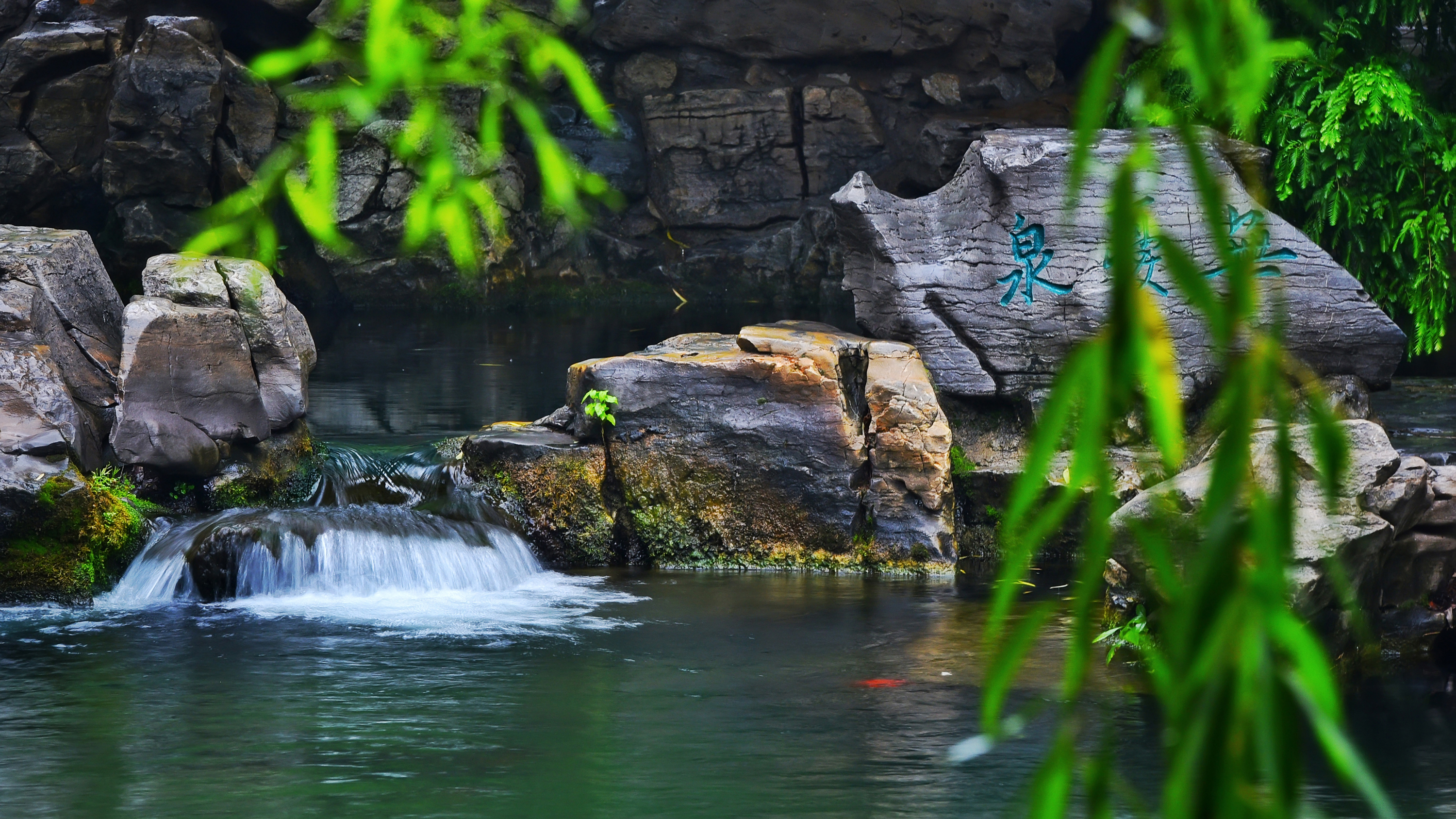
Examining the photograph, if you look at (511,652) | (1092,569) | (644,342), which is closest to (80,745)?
(511,652)

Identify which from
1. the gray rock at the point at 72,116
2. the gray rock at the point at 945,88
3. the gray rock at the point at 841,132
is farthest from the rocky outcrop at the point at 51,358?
the gray rock at the point at 945,88

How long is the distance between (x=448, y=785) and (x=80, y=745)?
1.70m

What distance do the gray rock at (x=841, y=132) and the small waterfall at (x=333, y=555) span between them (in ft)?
37.8

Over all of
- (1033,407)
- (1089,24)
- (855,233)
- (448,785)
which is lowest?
(448,785)

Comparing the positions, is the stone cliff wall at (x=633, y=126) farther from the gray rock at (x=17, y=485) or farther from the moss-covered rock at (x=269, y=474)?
the gray rock at (x=17, y=485)

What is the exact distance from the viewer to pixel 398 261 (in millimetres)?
20312

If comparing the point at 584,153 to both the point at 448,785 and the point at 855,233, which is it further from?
the point at 448,785

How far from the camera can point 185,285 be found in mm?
9938

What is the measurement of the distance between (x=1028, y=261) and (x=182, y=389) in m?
5.81

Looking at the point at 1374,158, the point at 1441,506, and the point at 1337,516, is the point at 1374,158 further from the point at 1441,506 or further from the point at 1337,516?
the point at 1337,516

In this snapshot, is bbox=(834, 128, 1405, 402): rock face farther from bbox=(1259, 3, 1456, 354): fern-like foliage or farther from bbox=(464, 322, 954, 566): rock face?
bbox=(1259, 3, 1456, 354): fern-like foliage

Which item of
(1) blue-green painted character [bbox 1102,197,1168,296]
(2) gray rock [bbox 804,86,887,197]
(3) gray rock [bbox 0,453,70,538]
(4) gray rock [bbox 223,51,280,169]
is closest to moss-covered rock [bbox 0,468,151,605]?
(3) gray rock [bbox 0,453,70,538]

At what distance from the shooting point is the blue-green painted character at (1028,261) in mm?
10328

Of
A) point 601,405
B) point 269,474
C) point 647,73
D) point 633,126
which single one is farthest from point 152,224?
point 601,405
